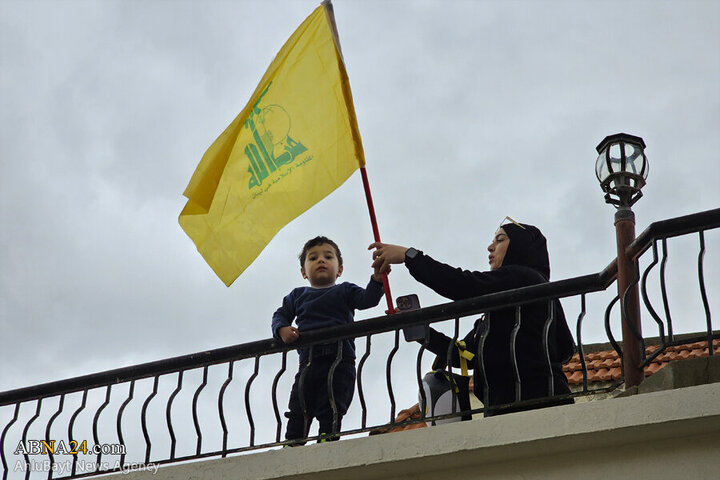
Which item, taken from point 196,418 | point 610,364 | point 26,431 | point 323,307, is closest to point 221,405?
point 196,418

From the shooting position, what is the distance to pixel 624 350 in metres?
5.42

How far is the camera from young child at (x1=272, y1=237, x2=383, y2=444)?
21.2ft

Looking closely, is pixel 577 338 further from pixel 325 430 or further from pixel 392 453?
pixel 325 430

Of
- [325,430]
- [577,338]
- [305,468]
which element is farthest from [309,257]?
[577,338]

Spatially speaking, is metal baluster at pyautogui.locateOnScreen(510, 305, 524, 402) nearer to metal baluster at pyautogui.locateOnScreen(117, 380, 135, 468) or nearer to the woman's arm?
the woman's arm

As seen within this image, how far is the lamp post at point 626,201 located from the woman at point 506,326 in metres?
0.42

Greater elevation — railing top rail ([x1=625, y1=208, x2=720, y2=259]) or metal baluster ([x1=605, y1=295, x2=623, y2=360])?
railing top rail ([x1=625, y1=208, x2=720, y2=259])

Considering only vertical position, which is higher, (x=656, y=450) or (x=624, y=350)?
(x=624, y=350)

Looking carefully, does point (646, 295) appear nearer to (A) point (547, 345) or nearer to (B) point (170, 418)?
(A) point (547, 345)

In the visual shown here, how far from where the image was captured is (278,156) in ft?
22.5

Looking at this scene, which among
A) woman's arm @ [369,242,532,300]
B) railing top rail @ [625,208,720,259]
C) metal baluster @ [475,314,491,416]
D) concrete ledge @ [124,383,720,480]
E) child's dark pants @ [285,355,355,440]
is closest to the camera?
concrete ledge @ [124,383,720,480]

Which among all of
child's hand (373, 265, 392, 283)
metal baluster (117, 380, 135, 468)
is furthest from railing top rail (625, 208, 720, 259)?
metal baluster (117, 380, 135, 468)

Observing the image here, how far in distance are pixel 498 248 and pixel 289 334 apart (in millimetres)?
1398

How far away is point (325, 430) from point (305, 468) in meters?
0.64
